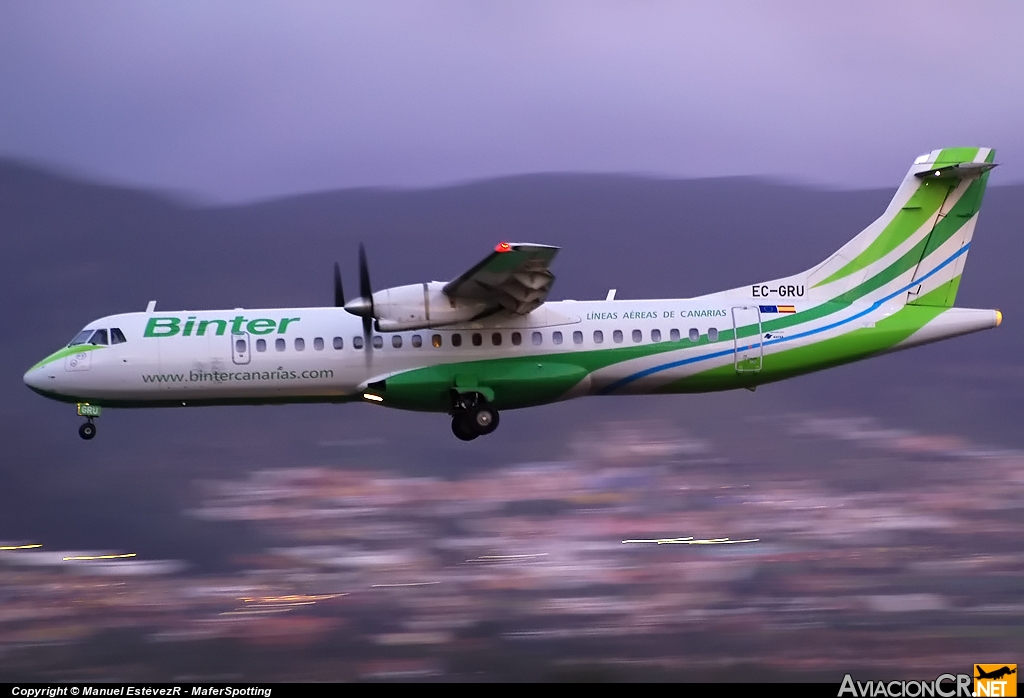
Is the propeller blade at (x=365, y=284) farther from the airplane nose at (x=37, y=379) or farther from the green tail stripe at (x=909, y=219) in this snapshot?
the green tail stripe at (x=909, y=219)

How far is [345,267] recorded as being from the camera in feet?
310

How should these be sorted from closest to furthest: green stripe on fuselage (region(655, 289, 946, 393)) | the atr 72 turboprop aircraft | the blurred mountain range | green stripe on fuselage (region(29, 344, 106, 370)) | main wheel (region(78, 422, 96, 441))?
the atr 72 turboprop aircraft → green stripe on fuselage (region(655, 289, 946, 393)) → green stripe on fuselage (region(29, 344, 106, 370)) → main wheel (region(78, 422, 96, 441)) → the blurred mountain range

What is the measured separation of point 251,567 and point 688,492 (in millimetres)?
16160

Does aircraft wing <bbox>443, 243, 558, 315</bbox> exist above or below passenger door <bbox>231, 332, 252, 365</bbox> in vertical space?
above

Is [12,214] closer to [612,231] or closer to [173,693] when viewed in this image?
[612,231]

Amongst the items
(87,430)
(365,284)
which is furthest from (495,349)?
(87,430)

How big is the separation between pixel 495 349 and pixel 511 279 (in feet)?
6.05

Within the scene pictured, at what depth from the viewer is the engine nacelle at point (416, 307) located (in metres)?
20.1

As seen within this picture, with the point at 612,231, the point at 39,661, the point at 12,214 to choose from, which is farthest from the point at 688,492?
the point at 12,214

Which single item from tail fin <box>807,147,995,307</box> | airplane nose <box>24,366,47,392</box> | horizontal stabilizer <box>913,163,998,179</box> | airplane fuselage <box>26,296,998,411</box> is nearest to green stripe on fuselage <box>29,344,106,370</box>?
airplane fuselage <box>26,296,998,411</box>

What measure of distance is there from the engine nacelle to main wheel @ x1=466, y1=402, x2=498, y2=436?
1852mm

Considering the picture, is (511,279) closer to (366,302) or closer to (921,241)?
(366,302)

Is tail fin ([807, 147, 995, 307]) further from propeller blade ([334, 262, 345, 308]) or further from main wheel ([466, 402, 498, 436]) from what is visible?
propeller blade ([334, 262, 345, 308])

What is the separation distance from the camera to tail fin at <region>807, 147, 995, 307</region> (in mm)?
22578
